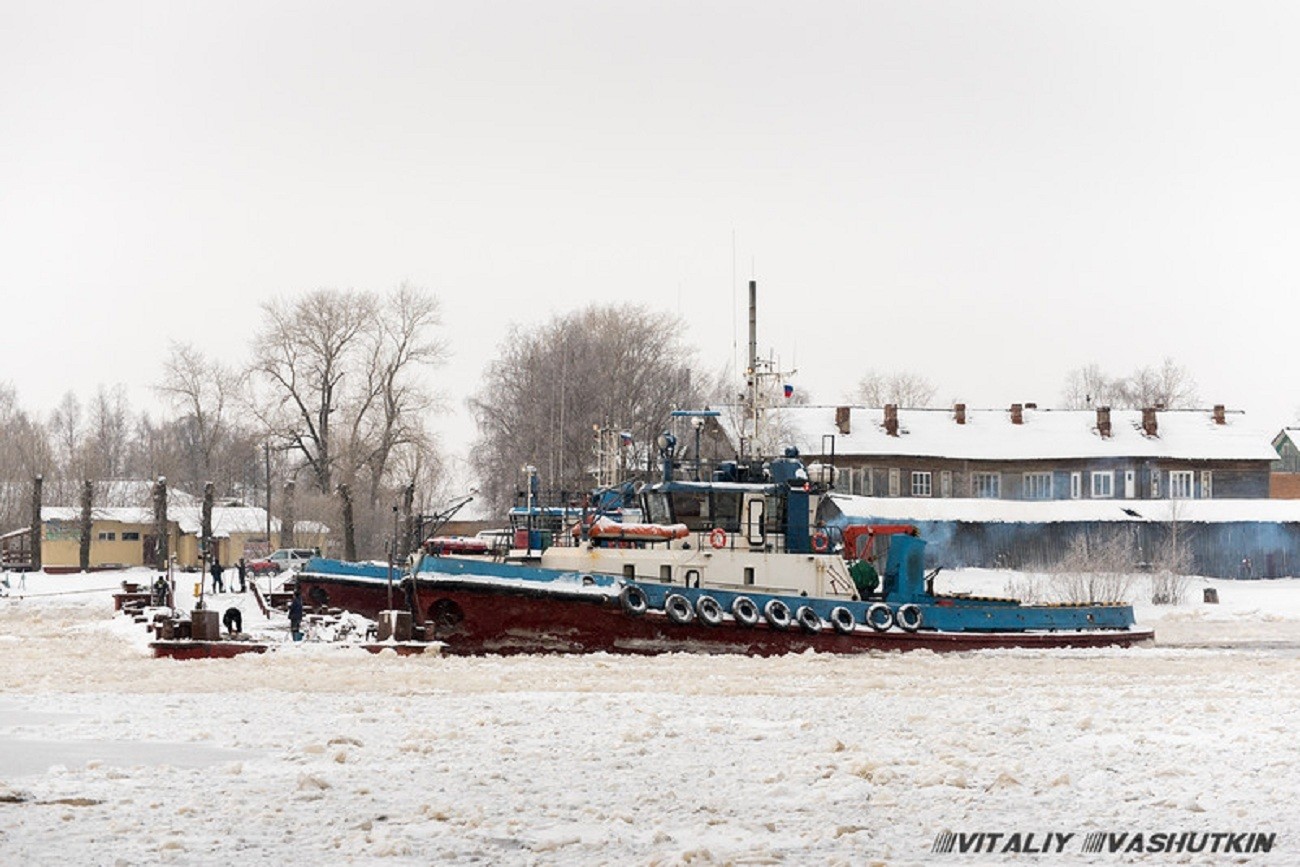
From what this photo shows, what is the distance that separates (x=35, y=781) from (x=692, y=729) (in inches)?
255

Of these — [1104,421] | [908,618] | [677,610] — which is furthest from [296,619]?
[1104,421]

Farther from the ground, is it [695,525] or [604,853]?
[695,525]

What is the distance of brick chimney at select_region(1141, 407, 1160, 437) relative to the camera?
7100 centimetres

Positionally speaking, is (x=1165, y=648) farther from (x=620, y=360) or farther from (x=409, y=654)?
(x=620, y=360)

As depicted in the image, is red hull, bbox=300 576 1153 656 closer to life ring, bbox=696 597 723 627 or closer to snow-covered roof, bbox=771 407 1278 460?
life ring, bbox=696 597 723 627

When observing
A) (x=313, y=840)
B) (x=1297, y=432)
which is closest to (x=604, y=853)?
(x=313, y=840)

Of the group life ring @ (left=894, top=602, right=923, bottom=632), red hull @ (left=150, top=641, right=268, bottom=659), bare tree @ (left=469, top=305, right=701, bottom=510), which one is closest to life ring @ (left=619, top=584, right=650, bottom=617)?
life ring @ (left=894, top=602, right=923, bottom=632)

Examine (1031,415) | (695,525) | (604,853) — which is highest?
(1031,415)

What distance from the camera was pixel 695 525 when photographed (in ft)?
104

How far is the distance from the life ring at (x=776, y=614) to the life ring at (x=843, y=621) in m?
0.93

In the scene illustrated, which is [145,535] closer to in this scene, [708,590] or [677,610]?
[708,590]

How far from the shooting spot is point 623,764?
49.9 ft

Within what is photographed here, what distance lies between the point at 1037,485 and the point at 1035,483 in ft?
0.39

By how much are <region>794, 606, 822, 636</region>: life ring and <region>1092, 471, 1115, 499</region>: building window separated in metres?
40.7
